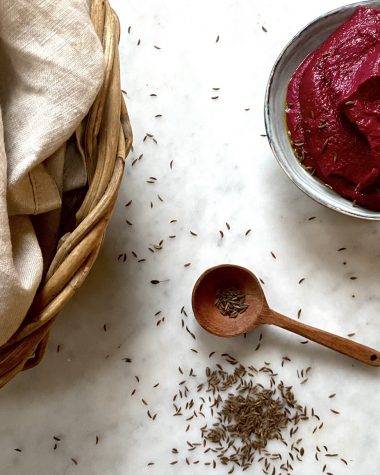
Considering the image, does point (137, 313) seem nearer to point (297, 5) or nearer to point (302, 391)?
point (302, 391)

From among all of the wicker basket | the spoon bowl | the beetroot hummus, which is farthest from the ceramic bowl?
the wicker basket

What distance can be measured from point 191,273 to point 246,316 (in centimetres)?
14

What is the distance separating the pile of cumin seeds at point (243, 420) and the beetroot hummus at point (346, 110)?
42 cm

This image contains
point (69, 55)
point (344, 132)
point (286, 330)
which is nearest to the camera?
point (69, 55)

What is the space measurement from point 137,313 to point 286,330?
313 mm

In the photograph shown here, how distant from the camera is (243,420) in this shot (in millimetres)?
1413

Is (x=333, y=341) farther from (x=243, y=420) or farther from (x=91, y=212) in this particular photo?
(x=91, y=212)

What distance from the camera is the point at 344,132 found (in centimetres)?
128

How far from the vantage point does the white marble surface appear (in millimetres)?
1424

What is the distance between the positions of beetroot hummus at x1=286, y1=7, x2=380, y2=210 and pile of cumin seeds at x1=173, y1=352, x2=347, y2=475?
0.42 meters

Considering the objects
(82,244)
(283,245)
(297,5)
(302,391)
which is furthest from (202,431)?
(297,5)


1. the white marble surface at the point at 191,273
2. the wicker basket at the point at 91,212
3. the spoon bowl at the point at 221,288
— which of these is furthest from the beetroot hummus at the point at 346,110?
the wicker basket at the point at 91,212

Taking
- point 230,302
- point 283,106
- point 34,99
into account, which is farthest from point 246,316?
point 34,99

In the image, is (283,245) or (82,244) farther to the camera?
(283,245)
